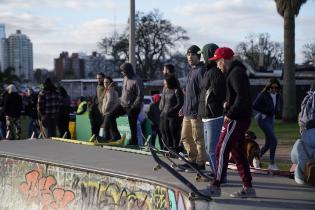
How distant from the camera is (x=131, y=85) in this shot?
1030 cm

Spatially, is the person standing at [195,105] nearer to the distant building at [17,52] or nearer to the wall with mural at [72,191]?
the wall with mural at [72,191]

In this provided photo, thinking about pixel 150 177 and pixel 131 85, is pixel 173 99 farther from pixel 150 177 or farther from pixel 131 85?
pixel 150 177

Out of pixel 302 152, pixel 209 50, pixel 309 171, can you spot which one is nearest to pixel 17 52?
pixel 209 50

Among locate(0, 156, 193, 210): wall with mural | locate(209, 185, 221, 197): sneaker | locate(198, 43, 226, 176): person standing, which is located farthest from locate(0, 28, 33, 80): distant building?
locate(209, 185, 221, 197): sneaker

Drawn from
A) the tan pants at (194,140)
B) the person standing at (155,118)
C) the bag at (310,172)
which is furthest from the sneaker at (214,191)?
the person standing at (155,118)

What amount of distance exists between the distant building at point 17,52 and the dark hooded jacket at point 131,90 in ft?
503

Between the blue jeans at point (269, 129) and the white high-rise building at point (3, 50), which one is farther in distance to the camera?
the white high-rise building at point (3, 50)

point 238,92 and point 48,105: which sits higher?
point 238,92

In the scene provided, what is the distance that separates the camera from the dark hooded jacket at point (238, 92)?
5.66 meters

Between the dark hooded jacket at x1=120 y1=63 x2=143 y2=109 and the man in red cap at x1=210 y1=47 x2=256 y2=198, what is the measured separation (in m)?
4.41

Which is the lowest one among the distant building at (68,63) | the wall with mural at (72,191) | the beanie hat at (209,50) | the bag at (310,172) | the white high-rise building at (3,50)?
the wall with mural at (72,191)

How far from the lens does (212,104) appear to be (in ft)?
21.2

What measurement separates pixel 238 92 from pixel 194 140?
1.72 m

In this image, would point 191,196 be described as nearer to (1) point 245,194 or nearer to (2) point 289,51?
(1) point 245,194
